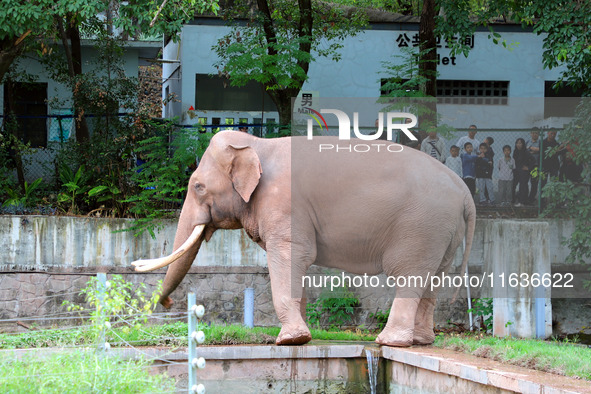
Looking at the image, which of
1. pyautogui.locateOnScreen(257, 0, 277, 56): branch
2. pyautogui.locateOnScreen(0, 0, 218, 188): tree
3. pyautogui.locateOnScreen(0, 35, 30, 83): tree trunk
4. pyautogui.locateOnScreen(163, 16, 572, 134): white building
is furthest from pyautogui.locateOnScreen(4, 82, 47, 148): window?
pyautogui.locateOnScreen(257, 0, 277, 56): branch

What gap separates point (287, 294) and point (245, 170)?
160 cm

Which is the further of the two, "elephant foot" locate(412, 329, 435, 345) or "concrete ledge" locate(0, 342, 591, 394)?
"elephant foot" locate(412, 329, 435, 345)

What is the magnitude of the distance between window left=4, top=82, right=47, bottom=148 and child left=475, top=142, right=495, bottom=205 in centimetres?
1005

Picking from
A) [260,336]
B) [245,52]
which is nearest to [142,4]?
[245,52]

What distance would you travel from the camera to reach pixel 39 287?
14.8 meters

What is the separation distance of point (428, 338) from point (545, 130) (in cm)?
758

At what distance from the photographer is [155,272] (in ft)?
49.3

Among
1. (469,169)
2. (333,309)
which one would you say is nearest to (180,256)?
(333,309)

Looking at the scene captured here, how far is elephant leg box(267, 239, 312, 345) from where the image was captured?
9.89 m

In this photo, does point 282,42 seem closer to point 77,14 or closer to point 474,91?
point 77,14

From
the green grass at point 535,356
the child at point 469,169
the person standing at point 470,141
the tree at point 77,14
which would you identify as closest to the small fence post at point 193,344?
the green grass at point 535,356

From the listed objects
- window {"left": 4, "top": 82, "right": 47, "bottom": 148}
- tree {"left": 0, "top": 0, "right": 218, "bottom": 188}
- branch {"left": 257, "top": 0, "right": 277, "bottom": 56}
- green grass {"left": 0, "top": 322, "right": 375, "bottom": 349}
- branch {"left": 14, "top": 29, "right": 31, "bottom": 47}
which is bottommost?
green grass {"left": 0, "top": 322, "right": 375, "bottom": 349}

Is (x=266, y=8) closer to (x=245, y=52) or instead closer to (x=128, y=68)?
(x=245, y=52)

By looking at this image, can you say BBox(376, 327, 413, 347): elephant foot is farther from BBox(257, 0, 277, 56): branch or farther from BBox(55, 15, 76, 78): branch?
BBox(55, 15, 76, 78): branch
